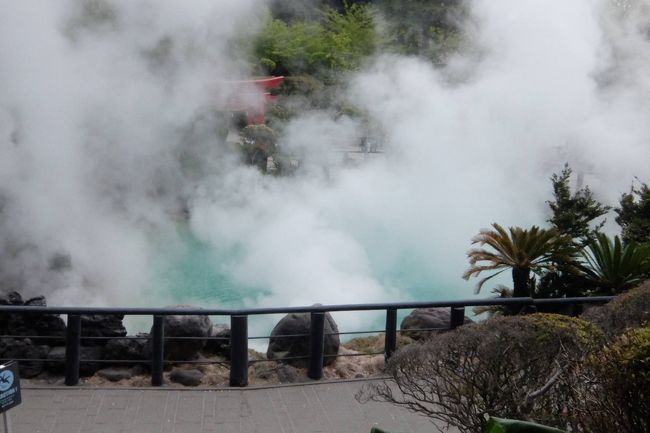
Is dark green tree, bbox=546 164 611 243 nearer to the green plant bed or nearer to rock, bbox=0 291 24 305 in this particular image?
rock, bbox=0 291 24 305

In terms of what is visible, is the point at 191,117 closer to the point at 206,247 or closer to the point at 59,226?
the point at 206,247

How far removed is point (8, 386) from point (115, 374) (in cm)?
202

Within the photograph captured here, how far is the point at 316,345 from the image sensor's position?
5.69 metres

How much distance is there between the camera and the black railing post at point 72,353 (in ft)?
17.7

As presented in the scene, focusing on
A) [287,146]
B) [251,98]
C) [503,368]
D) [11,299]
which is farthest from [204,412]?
[251,98]

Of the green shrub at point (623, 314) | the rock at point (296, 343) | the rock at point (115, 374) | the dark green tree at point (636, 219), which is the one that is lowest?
the rock at point (115, 374)

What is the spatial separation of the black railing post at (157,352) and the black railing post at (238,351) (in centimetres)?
49

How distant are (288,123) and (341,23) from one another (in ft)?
25.4

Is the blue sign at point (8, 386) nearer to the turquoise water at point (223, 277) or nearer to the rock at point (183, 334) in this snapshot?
the rock at point (183, 334)

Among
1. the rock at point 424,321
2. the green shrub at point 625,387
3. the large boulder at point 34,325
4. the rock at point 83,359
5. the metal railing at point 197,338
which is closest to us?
the green shrub at point 625,387

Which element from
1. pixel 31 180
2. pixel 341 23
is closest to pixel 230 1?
pixel 31 180

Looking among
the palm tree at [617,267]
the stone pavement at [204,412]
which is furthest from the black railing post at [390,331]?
the palm tree at [617,267]

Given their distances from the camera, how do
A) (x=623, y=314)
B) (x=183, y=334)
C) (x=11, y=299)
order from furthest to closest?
(x=11, y=299) < (x=183, y=334) < (x=623, y=314)

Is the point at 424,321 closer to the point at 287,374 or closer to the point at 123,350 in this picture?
the point at 287,374
